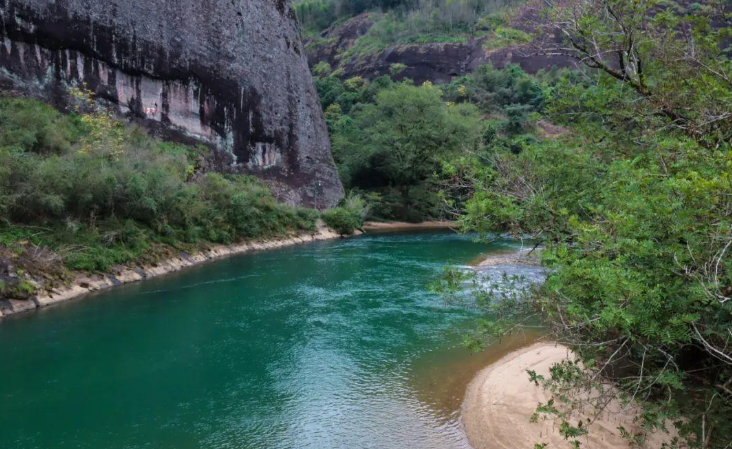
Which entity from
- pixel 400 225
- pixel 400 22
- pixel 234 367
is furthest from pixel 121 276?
pixel 400 22

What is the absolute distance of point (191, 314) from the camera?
1364 centimetres

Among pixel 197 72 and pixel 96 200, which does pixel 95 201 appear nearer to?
pixel 96 200

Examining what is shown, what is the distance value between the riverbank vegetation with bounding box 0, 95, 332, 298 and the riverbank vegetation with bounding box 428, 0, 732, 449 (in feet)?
44.9

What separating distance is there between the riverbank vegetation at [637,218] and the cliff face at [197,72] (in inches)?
1004

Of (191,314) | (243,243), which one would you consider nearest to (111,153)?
(243,243)

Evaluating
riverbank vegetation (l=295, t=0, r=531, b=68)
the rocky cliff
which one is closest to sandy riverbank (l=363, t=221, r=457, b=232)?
the rocky cliff

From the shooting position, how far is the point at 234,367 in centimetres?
996

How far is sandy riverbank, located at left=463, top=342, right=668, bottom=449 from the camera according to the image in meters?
6.60

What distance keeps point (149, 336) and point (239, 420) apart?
5181 millimetres

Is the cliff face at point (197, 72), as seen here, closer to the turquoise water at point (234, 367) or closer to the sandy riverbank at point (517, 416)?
the turquoise water at point (234, 367)

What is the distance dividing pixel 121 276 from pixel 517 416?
1442 centimetres

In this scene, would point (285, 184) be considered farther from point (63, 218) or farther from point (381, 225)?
point (63, 218)

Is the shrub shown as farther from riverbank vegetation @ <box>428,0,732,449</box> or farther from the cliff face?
riverbank vegetation @ <box>428,0,732,449</box>

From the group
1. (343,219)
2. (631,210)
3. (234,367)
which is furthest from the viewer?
(343,219)
